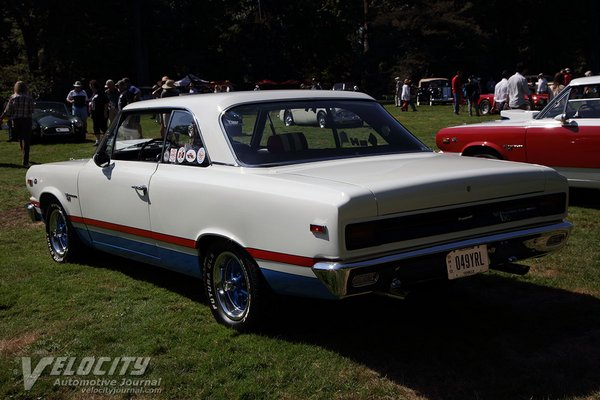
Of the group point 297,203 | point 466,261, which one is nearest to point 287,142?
point 297,203

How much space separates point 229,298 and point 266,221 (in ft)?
2.75

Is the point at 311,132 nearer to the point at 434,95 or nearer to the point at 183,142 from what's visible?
the point at 183,142

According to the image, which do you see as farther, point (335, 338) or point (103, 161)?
point (103, 161)

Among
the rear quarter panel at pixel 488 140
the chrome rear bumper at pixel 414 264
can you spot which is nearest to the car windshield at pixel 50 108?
the rear quarter panel at pixel 488 140

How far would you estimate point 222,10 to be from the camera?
181 feet

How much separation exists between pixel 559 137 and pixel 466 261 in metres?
4.95

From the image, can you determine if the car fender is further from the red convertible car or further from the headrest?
the headrest

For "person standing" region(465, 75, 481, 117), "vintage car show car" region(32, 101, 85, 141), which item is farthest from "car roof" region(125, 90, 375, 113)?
"person standing" region(465, 75, 481, 117)

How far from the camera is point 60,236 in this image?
688 cm

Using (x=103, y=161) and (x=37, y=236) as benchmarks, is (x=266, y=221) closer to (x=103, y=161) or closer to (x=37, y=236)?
(x=103, y=161)

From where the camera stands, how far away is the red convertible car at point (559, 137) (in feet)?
27.6

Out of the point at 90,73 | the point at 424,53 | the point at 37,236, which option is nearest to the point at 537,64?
the point at 424,53

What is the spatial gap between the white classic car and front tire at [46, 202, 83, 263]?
458mm

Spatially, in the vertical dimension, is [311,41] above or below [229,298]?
above
